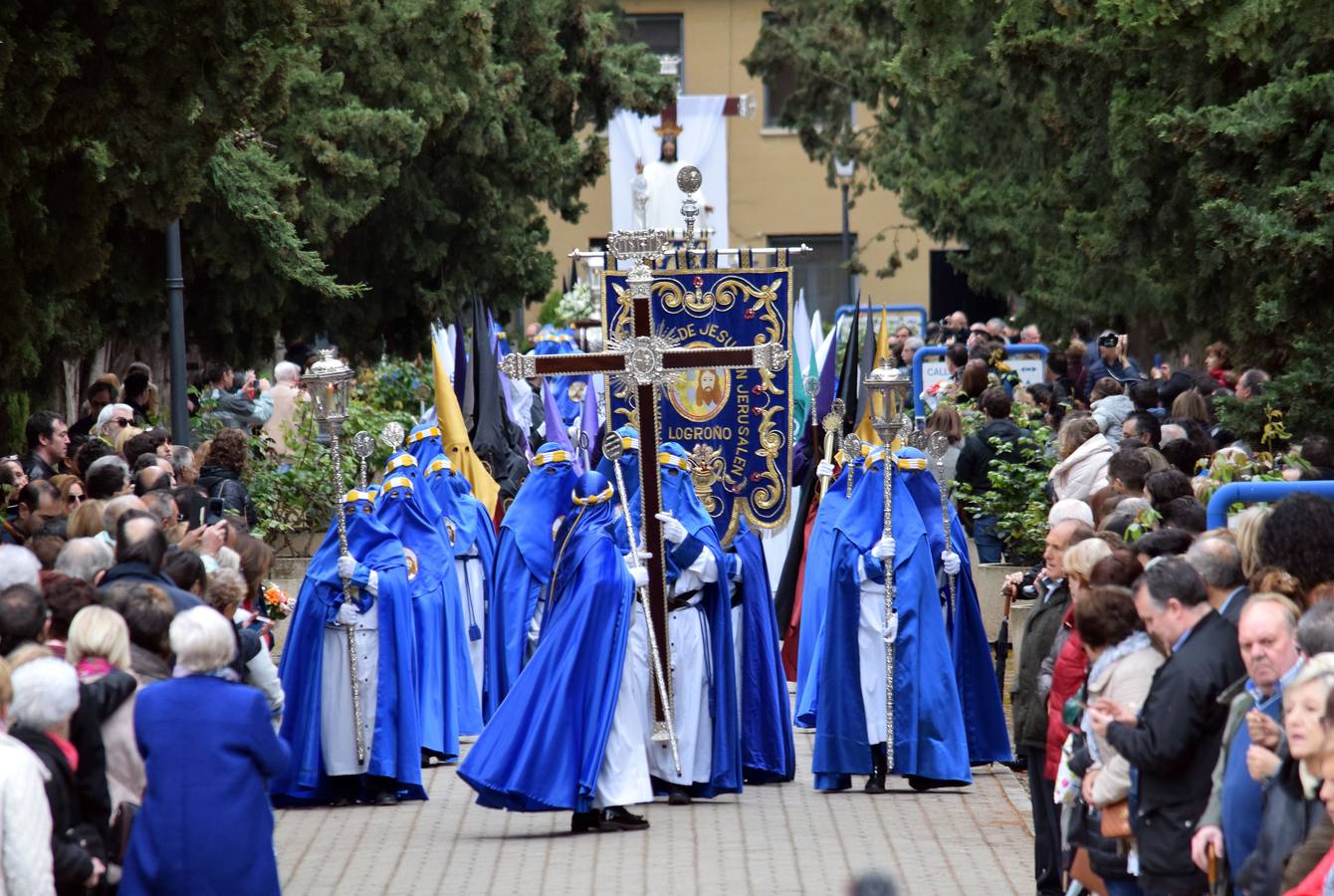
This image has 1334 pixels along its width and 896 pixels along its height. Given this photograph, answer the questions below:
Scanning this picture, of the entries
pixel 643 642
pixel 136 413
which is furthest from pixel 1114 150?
pixel 136 413

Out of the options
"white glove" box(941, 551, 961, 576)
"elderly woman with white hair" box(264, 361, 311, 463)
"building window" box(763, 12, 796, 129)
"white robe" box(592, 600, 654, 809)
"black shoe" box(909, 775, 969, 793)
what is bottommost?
"black shoe" box(909, 775, 969, 793)

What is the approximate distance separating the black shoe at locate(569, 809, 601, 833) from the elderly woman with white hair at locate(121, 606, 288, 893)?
3.55m

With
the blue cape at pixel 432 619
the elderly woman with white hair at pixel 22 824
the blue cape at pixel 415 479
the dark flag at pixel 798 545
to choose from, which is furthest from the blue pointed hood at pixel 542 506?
the elderly woman with white hair at pixel 22 824

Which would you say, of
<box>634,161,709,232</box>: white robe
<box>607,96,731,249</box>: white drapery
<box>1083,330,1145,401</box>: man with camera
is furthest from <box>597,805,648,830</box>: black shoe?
<box>607,96,731,249</box>: white drapery

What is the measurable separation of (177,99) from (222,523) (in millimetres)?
2752

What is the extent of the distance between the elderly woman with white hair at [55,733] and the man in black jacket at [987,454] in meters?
9.32

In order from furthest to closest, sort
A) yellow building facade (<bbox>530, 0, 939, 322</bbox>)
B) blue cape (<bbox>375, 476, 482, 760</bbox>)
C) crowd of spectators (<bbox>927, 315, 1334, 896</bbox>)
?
1. yellow building facade (<bbox>530, 0, 939, 322</bbox>)
2. blue cape (<bbox>375, 476, 482, 760</bbox>)
3. crowd of spectators (<bbox>927, 315, 1334, 896</bbox>)

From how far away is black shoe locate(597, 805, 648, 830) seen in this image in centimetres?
1100

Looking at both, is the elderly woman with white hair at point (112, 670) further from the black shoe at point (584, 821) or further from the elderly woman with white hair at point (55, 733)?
the black shoe at point (584, 821)

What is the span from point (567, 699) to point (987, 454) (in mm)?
5681

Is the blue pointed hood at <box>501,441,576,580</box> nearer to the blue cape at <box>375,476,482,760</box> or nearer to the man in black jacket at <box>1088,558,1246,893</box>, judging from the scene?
the blue cape at <box>375,476,482,760</box>

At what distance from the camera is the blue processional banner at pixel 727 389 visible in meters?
14.3

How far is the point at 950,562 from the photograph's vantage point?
12.2 m

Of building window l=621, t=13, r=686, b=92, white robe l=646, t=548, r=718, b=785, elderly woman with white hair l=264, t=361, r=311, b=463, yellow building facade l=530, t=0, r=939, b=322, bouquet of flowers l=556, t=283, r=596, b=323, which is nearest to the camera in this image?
white robe l=646, t=548, r=718, b=785
